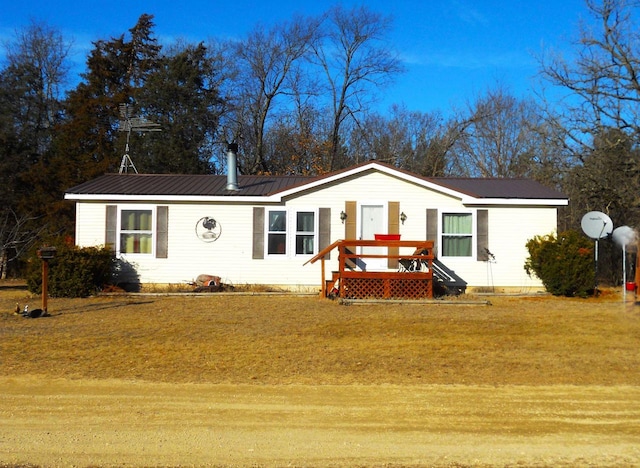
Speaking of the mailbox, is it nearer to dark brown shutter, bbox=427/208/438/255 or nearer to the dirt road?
the dirt road

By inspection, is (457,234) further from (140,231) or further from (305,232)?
(140,231)

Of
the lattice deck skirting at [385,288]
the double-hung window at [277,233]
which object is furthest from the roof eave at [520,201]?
the double-hung window at [277,233]

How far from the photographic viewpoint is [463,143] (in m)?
35.4

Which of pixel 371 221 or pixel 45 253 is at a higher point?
pixel 371 221

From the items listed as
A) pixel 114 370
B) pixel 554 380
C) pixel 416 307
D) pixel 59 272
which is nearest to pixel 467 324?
pixel 416 307

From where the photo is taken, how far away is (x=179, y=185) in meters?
17.6

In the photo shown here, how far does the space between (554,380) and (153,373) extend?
503 cm

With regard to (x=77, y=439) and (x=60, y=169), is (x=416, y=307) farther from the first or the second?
(x=60, y=169)

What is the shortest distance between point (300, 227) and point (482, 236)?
4.77m

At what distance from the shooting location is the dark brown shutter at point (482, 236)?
1634cm

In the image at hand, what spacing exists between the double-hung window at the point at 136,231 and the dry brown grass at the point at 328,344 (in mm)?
3164

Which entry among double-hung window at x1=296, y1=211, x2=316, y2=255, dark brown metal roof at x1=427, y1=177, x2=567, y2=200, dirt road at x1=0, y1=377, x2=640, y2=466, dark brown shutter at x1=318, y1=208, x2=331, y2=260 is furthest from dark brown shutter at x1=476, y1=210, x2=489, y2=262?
dirt road at x1=0, y1=377, x2=640, y2=466

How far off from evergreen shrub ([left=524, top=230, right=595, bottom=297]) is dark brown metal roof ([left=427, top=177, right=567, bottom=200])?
1.33 m

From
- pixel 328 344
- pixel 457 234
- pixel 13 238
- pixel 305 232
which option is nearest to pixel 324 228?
A: pixel 305 232
